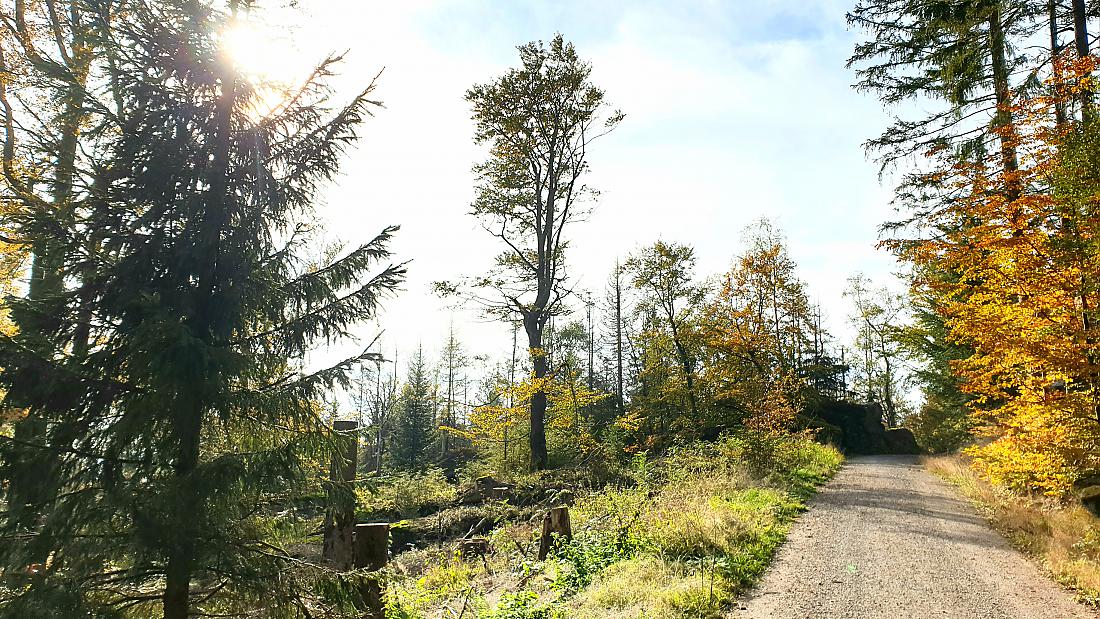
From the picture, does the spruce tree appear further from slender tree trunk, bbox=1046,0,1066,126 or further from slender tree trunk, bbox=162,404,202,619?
slender tree trunk, bbox=1046,0,1066,126

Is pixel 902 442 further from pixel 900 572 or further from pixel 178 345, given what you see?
pixel 178 345

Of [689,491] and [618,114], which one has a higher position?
[618,114]

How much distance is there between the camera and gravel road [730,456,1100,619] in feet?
19.1

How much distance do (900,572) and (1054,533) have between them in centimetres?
292

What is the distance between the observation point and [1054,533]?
25.9 ft

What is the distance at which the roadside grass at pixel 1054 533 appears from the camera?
21.1 feet

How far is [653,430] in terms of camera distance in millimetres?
22750

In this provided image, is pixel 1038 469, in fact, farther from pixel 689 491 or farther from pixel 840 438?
pixel 840 438

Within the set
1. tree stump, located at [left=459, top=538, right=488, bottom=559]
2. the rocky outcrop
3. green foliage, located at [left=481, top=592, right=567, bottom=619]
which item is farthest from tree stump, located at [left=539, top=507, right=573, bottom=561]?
the rocky outcrop

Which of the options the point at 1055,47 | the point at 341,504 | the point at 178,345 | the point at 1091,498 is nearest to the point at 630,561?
the point at 341,504

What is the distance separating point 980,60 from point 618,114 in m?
9.23

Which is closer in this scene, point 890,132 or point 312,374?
point 312,374

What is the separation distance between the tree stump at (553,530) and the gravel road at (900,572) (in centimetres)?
299

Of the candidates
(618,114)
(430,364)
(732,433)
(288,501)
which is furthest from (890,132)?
(430,364)
